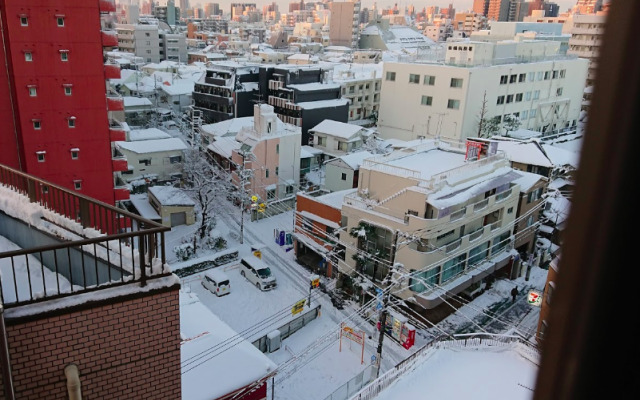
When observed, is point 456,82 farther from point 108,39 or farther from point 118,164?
point 108,39

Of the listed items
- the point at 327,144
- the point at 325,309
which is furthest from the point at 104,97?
the point at 327,144

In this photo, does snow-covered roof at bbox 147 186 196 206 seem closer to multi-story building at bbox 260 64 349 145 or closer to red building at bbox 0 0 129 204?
red building at bbox 0 0 129 204

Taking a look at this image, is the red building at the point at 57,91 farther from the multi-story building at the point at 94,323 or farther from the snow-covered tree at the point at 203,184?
the multi-story building at the point at 94,323

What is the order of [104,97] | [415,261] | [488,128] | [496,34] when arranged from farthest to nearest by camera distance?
[496,34]
[488,128]
[104,97]
[415,261]

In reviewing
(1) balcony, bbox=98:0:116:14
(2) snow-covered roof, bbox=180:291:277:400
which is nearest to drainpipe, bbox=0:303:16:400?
(2) snow-covered roof, bbox=180:291:277:400

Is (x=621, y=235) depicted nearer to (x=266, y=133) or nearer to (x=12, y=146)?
(x=12, y=146)

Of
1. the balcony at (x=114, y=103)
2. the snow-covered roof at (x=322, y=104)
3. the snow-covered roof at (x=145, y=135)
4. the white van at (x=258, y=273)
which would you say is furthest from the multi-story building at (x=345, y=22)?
the white van at (x=258, y=273)
